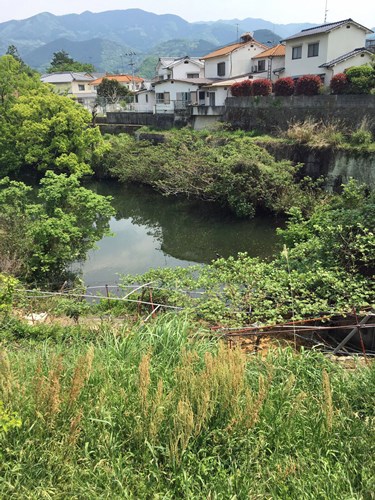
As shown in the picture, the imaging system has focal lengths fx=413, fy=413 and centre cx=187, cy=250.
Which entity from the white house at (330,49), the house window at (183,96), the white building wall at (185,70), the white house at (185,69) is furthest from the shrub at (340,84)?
the white building wall at (185,70)

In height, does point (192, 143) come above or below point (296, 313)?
above

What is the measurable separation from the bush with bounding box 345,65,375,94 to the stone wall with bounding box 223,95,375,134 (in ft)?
1.87

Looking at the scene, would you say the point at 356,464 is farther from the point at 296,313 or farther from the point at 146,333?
the point at 296,313

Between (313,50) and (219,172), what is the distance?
42.9 ft

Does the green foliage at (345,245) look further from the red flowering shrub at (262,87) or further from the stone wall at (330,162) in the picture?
the red flowering shrub at (262,87)

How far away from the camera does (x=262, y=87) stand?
22969mm

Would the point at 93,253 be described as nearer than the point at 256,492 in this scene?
No

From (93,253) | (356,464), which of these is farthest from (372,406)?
(93,253)

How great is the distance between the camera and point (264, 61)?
31.7m

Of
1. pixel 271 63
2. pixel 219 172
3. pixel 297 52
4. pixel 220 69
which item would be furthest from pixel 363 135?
pixel 220 69

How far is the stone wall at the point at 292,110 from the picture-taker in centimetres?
1784

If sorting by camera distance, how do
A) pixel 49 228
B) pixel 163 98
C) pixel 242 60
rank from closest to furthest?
pixel 49 228, pixel 242 60, pixel 163 98

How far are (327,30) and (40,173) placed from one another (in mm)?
19374

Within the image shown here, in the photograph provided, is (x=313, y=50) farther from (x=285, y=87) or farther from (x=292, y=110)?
(x=292, y=110)
